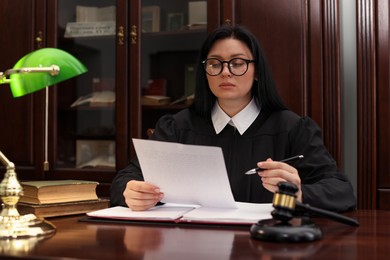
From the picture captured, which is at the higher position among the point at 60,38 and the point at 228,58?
the point at 60,38

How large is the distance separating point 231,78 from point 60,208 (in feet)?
2.42

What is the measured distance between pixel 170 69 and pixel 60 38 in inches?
24.2

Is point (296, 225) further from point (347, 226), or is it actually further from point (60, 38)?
point (60, 38)

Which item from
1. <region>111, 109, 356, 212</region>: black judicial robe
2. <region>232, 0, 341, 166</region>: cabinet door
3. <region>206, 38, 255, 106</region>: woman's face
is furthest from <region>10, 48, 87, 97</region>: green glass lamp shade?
<region>232, 0, 341, 166</region>: cabinet door

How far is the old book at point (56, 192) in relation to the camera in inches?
52.4

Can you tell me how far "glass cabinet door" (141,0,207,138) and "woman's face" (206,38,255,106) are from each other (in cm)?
71

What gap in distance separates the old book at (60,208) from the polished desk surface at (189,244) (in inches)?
5.7

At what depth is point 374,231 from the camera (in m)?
1.10

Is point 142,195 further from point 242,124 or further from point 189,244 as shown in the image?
point 242,124

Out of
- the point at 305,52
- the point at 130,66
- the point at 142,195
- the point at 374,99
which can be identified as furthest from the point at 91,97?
the point at 142,195

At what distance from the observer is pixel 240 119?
1.81 meters

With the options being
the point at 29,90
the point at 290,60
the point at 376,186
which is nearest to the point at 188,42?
the point at 290,60

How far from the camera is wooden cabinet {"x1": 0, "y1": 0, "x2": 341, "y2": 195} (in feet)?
7.39

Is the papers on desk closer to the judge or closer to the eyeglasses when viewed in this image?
the judge
